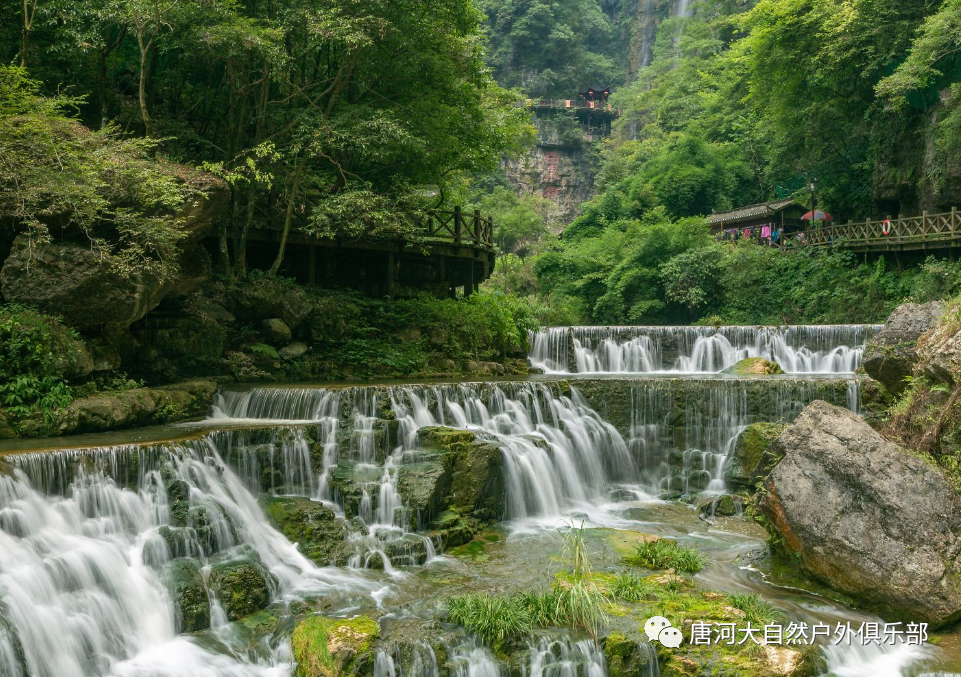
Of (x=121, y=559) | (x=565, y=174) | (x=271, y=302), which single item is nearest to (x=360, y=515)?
(x=121, y=559)

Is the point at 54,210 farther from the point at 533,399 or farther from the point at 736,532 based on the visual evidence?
the point at 736,532

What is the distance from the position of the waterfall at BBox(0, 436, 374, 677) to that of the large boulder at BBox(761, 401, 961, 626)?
191 inches

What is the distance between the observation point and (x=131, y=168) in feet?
35.6

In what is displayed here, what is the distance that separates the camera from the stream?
647 cm

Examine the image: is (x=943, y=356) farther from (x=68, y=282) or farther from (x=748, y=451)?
(x=68, y=282)

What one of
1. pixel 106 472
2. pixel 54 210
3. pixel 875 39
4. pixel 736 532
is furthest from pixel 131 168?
pixel 875 39

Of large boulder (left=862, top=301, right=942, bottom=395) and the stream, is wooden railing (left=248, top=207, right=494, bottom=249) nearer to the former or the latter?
the stream

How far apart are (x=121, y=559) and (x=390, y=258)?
41.0ft

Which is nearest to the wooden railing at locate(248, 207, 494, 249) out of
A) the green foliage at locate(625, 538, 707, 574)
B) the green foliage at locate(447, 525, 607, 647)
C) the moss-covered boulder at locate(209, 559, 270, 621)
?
the green foliage at locate(625, 538, 707, 574)

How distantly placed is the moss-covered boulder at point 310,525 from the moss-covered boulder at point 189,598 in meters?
1.47

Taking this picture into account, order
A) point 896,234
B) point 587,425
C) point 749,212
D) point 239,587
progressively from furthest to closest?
point 749,212 → point 896,234 → point 587,425 → point 239,587

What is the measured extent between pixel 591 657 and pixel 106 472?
5.53 meters

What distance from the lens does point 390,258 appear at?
1889 cm

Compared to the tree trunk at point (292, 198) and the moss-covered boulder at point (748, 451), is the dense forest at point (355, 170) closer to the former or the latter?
the tree trunk at point (292, 198)
